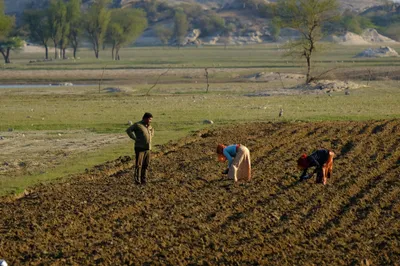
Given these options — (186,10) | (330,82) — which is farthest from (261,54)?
(186,10)

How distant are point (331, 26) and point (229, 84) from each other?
82815 millimetres

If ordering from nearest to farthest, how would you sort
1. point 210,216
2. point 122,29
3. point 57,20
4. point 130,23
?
point 210,216
point 57,20
point 122,29
point 130,23

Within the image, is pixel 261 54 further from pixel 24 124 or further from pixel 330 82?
pixel 24 124

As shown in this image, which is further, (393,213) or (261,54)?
(261,54)

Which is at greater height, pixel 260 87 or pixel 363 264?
pixel 363 264

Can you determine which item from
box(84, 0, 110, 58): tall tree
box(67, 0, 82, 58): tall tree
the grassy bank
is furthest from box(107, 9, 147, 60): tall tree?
the grassy bank

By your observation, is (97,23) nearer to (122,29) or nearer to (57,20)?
(122,29)

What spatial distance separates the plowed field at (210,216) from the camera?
11641mm

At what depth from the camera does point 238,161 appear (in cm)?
1695

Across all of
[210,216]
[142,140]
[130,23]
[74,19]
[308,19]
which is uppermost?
[308,19]

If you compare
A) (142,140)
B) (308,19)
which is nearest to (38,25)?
(308,19)

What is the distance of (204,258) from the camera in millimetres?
11406

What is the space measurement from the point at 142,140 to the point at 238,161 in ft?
6.15

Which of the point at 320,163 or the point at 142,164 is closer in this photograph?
the point at 320,163
